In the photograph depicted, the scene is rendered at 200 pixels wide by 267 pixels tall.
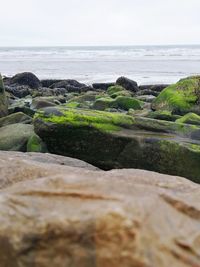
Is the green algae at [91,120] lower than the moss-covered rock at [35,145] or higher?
higher

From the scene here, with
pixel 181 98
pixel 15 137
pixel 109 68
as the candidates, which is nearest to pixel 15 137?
pixel 15 137

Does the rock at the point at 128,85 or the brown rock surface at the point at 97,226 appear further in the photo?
the rock at the point at 128,85

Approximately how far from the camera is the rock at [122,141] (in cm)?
516

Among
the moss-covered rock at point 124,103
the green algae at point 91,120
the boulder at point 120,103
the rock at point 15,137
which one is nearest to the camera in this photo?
the green algae at point 91,120

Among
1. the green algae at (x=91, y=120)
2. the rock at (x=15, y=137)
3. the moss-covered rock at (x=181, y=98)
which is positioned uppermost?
the green algae at (x=91, y=120)

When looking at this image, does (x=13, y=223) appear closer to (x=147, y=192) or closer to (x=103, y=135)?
(x=147, y=192)

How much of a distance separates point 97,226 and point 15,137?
4522 mm

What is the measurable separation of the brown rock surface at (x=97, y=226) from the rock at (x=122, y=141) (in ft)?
9.59

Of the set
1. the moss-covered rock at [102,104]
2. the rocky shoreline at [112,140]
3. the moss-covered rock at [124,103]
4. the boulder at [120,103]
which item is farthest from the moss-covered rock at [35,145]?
the moss-covered rock at [124,103]

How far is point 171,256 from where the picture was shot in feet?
6.08

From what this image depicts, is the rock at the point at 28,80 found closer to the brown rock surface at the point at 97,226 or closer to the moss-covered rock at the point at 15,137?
the moss-covered rock at the point at 15,137

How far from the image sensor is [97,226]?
1.86 metres

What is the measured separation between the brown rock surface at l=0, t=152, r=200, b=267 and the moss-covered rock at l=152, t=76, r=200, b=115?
294 inches

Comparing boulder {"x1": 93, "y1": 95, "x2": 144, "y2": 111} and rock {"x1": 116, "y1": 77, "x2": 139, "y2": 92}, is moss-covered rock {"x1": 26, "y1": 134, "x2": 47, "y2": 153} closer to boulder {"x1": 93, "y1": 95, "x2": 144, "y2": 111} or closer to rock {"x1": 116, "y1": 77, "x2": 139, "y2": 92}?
boulder {"x1": 93, "y1": 95, "x2": 144, "y2": 111}
